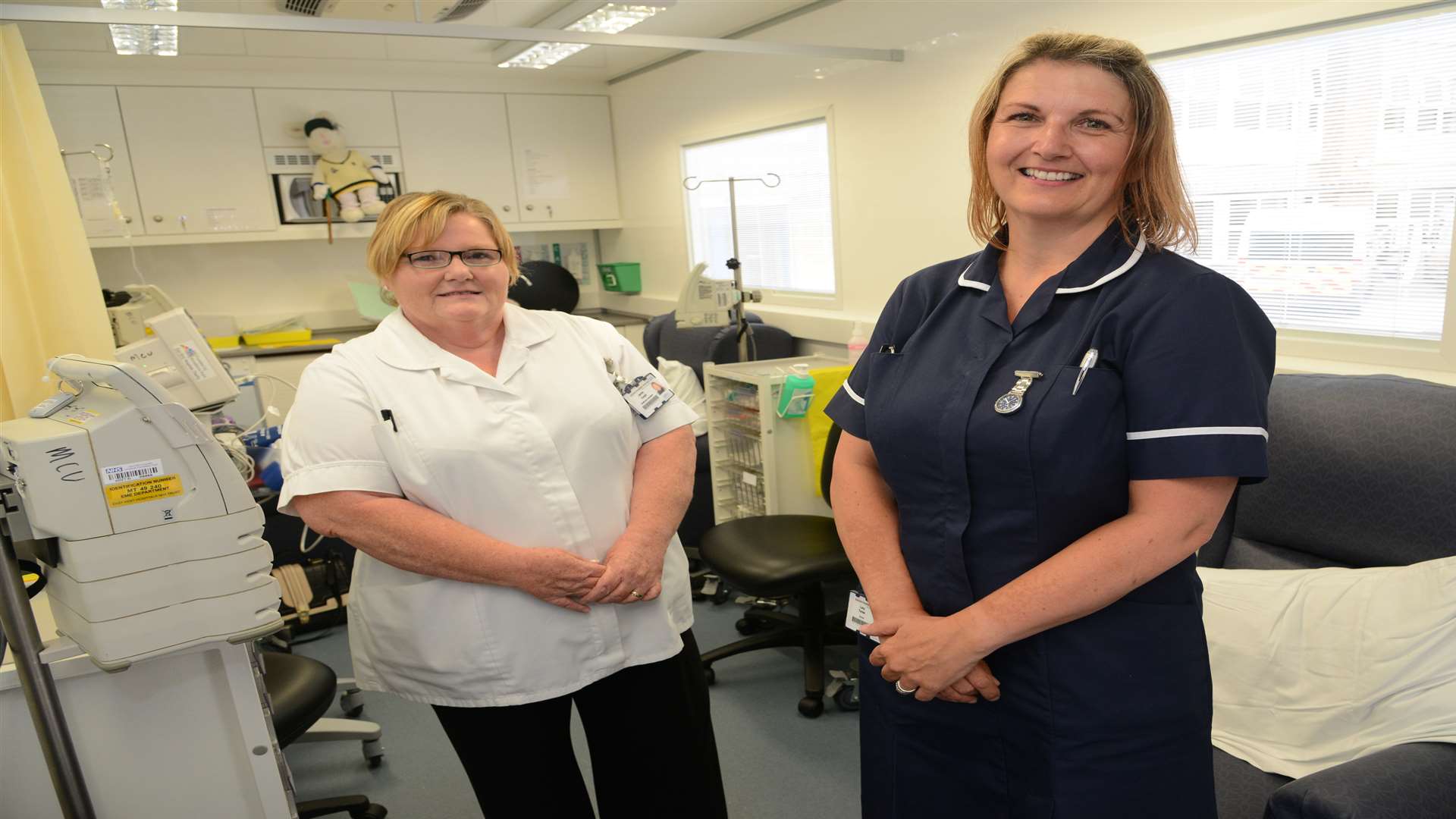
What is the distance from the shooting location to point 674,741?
1.56 metres

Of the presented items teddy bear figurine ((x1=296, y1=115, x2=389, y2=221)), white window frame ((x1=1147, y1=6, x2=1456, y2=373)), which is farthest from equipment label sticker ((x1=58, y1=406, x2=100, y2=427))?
teddy bear figurine ((x1=296, y1=115, x2=389, y2=221))

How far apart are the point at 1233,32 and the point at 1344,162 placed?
458 millimetres

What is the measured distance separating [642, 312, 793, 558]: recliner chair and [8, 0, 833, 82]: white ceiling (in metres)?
1.38

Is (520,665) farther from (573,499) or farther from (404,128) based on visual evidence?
(404,128)

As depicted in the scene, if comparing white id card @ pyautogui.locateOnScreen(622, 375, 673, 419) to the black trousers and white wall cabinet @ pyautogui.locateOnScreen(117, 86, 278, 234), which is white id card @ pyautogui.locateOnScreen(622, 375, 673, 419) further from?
white wall cabinet @ pyautogui.locateOnScreen(117, 86, 278, 234)

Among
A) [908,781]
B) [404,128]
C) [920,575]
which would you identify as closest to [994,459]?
[920,575]

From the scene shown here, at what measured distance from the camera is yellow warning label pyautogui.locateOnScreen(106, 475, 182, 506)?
1.29m

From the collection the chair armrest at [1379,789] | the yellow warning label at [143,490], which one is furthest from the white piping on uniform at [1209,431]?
the yellow warning label at [143,490]

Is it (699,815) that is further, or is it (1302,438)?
(1302,438)

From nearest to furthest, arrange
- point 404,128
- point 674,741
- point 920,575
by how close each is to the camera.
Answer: point 920,575
point 674,741
point 404,128

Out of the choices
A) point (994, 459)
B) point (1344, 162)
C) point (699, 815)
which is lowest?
point (699, 815)

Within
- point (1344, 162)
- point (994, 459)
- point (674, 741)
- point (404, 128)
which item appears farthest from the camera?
point (404, 128)

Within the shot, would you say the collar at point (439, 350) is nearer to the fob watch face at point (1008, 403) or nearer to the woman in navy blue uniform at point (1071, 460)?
the woman in navy blue uniform at point (1071, 460)

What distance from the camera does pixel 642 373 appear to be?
166 centimetres
